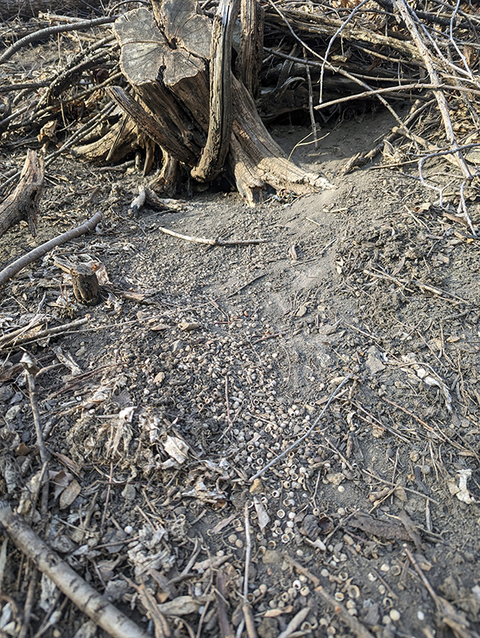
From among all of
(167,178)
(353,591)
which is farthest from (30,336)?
(167,178)

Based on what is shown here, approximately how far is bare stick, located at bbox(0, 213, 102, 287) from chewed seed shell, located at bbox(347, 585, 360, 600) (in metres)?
2.82

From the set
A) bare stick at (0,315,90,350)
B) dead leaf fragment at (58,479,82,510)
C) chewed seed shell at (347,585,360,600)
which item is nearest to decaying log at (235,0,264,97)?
bare stick at (0,315,90,350)

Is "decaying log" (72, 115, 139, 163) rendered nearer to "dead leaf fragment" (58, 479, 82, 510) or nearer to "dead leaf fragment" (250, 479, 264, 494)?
"dead leaf fragment" (58, 479, 82, 510)

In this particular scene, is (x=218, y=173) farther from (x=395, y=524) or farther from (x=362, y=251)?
(x=395, y=524)

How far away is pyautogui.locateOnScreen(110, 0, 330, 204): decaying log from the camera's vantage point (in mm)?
3648

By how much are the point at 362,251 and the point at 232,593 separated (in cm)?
238

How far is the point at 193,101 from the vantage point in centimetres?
385

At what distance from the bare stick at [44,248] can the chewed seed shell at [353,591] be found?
2819mm

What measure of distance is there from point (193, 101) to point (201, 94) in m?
0.10

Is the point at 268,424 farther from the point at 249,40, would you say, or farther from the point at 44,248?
the point at 249,40

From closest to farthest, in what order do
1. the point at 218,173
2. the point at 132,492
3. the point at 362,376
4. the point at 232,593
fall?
the point at 232,593
the point at 132,492
the point at 362,376
the point at 218,173

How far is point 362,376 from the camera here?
8.05 ft

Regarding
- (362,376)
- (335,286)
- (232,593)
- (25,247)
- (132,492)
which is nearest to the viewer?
(232,593)

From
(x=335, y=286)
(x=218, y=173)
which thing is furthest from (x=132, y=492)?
(x=218, y=173)
